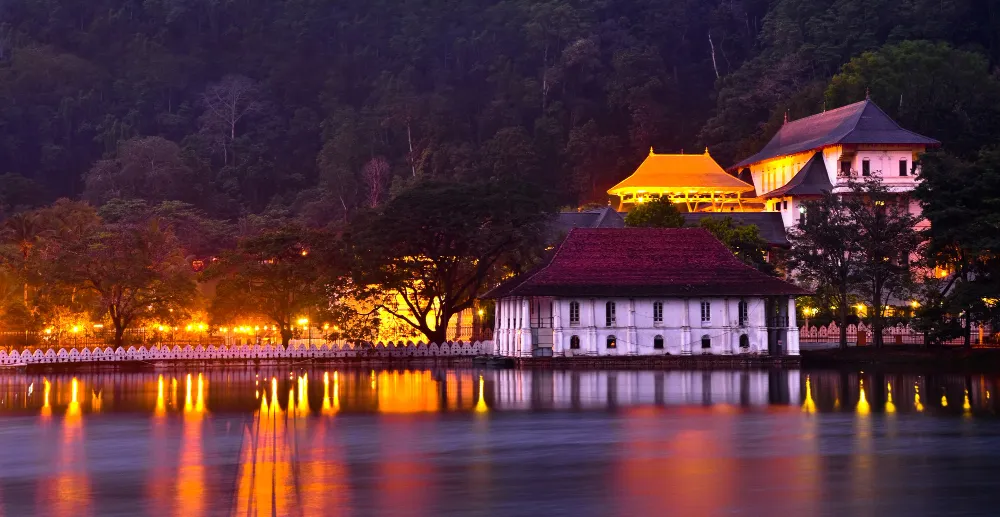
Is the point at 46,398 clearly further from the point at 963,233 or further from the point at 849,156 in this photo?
the point at 849,156

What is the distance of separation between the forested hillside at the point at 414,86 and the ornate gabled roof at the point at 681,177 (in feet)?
31.1

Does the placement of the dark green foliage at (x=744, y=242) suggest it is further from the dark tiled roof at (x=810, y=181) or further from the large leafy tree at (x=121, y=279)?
the large leafy tree at (x=121, y=279)

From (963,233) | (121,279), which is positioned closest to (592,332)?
(963,233)

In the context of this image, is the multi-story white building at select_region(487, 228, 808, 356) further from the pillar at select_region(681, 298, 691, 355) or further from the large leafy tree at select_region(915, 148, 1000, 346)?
the large leafy tree at select_region(915, 148, 1000, 346)

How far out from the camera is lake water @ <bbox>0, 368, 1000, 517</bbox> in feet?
73.4

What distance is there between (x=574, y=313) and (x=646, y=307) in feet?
9.86

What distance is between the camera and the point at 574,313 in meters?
60.5

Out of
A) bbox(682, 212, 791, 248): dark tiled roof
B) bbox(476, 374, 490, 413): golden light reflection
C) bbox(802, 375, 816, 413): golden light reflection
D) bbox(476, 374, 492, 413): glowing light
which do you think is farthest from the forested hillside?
bbox(476, 374, 492, 413): glowing light

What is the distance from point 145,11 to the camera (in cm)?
15025

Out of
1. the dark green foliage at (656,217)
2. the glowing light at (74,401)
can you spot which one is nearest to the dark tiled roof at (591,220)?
the dark green foliage at (656,217)

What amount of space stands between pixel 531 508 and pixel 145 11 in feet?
449

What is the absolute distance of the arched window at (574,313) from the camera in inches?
2379

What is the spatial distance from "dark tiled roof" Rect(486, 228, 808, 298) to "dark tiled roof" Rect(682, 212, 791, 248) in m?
18.6

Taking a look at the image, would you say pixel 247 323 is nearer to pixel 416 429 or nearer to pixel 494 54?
pixel 416 429
